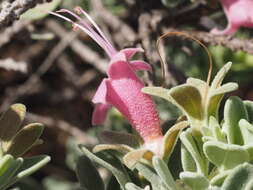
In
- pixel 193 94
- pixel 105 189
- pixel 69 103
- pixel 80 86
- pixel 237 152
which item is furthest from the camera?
pixel 69 103

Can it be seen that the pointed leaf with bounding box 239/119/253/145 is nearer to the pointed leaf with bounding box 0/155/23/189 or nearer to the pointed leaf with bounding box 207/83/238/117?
the pointed leaf with bounding box 207/83/238/117

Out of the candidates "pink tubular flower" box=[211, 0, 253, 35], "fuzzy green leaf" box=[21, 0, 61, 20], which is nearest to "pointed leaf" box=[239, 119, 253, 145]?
"pink tubular flower" box=[211, 0, 253, 35]

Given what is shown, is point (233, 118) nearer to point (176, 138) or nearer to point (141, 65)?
point (176, 138)

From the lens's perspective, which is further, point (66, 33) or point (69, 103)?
point (69, 103)

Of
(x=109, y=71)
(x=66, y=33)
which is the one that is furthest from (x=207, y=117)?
(x=66, y=33)

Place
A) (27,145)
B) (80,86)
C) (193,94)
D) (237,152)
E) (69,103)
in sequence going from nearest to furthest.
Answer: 1. (237,152)
2. (193,94)
3. (27,145)
4. (80,86)
5. (69,103)

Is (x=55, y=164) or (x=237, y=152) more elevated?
(x=237, y=152)

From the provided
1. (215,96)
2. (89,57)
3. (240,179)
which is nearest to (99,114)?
(215,96)

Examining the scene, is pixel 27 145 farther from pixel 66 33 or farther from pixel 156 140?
pixel 66 33
